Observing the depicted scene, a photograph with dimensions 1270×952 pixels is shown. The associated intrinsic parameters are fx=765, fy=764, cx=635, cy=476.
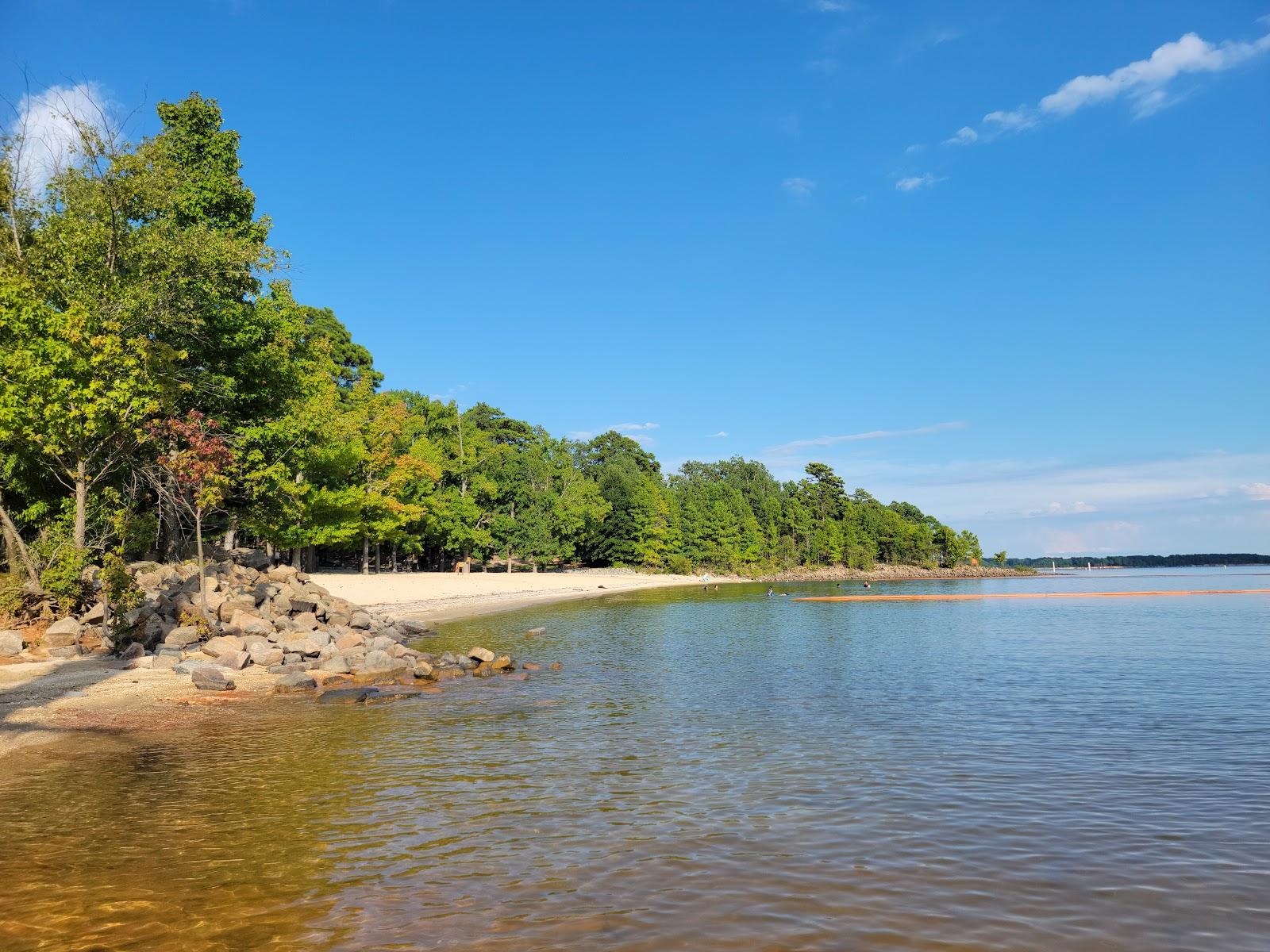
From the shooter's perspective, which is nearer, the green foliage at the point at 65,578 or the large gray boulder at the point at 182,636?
the green foliage at the point at 65,578

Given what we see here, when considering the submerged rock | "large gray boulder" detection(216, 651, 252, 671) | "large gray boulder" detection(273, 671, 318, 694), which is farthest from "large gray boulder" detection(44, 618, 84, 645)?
the submerged rock

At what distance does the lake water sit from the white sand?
1123 inches

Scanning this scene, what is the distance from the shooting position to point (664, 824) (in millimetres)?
9484

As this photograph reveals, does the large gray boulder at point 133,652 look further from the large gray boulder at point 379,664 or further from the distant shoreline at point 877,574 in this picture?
the distant shoreline at point 877,574

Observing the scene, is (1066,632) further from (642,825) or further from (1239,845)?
(642,825)

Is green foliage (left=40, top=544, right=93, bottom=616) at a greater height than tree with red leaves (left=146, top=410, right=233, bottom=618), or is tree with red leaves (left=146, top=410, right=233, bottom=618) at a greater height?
tree with red leaves (left=146, top=410, right=233, bottom=618)

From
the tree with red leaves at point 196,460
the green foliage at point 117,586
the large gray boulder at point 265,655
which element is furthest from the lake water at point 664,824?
the tree with red leaves at point 196,460

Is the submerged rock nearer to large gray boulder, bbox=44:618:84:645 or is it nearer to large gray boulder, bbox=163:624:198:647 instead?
large gray boulder, bbox=163:624:198:647

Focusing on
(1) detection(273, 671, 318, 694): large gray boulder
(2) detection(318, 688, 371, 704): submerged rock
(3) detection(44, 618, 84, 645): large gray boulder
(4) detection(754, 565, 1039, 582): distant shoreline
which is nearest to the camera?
(2) detection(318, 688, 371, 704): submerged rock

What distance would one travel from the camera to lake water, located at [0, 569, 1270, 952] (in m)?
6.72

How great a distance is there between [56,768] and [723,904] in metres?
10.7

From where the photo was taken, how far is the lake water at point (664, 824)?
6.72 metres

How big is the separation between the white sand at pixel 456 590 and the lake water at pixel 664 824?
93.6 ft

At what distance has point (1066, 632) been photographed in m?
36.8
